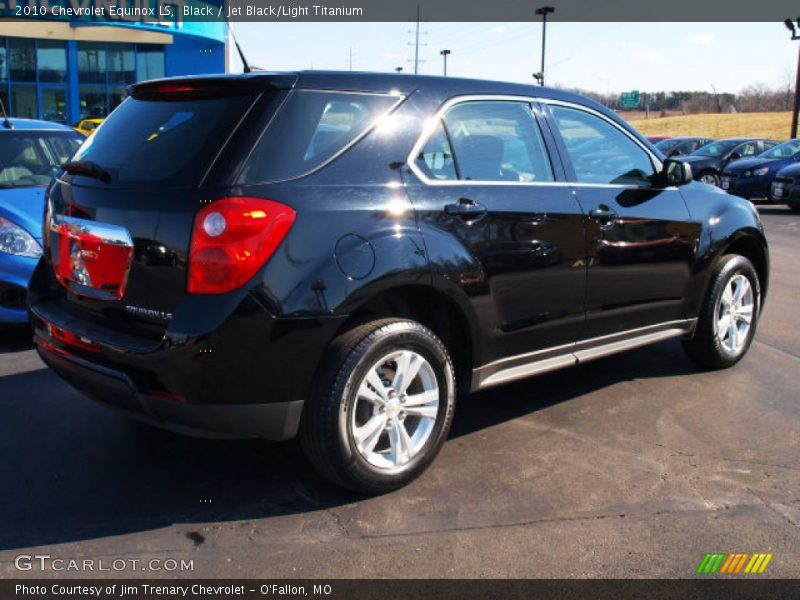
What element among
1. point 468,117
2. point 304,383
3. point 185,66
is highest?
point 185,66

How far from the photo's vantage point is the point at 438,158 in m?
3.70

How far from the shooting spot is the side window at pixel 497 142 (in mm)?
3834

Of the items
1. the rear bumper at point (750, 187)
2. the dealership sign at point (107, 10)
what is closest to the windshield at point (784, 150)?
the rear bumper at point (750, 187)

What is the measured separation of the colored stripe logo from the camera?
298 cm

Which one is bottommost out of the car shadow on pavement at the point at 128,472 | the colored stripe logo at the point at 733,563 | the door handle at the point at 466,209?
the colored stripe logo at the point at 733,563

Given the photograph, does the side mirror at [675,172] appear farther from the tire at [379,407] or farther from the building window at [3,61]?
the building window at [3,61]

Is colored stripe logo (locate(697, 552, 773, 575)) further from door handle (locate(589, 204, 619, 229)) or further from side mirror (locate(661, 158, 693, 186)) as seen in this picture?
side mirror (locate(661, 158, 693, 186))

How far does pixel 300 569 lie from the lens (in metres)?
2.93

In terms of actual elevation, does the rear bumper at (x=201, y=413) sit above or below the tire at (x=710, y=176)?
below

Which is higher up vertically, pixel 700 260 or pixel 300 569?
pixel 700 260

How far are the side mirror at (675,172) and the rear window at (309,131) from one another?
209 cm

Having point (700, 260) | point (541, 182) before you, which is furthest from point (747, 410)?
point (541, 182)
